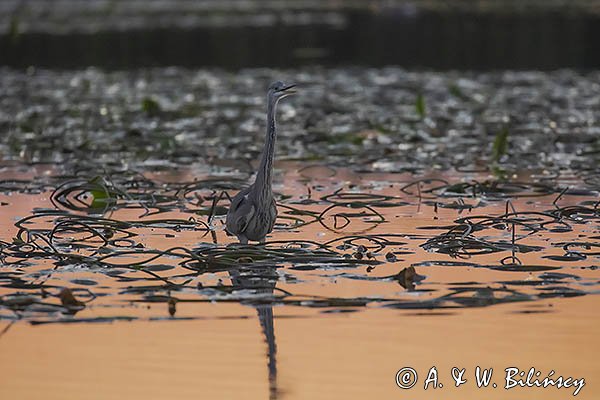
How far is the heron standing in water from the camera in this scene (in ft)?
31.5

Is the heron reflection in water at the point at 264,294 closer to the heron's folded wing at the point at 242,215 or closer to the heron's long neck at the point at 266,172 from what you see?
the heron's folded wing at the point at 242,215

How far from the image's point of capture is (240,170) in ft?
46.2

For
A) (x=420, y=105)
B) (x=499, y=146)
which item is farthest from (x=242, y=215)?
(x=420, y=105)

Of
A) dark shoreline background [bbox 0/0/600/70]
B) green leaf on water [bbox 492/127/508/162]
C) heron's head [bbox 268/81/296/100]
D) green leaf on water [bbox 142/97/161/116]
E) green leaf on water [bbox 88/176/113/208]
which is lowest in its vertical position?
green leaf on water [bbox 88/176/113/208]

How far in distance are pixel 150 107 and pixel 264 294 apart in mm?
10618

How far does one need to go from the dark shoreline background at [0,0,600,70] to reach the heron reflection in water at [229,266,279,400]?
15.1 meters

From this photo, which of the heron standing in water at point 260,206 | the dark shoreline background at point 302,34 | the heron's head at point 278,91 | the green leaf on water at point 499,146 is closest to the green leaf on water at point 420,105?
the green leaf on water at point 499,146

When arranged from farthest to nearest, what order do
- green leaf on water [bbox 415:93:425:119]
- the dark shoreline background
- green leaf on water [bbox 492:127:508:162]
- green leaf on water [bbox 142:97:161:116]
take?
the dark shoreline background → green leaf on water [bbox 142:97:161:116] → green leaf on water [bbox 415:93:425:119] → green leaf on water [bbox 492:127:508:162]

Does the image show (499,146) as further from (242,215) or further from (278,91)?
Result: (242,215)

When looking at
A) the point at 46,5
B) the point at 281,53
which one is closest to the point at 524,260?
the point at 281,53

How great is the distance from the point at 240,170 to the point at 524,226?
4.41 m

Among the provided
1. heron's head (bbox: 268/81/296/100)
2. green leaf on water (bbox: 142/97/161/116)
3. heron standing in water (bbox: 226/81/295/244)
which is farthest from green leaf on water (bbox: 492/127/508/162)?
green leaf on water (bbox: 142/97/161/116)

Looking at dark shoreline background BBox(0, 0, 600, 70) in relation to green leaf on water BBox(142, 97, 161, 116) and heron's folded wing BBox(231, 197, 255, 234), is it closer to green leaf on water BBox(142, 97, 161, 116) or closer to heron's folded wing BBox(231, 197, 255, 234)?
green leaf on water BBox(142, 97, 161, 116)

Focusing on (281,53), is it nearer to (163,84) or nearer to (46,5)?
(163,84)
